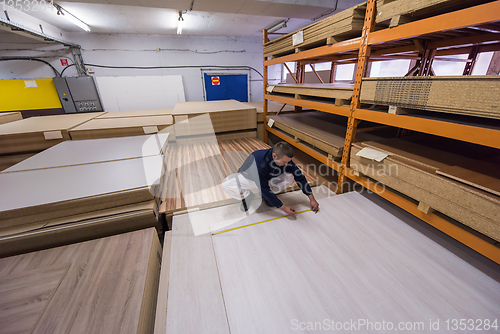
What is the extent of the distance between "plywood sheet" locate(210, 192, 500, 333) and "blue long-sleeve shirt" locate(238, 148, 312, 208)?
10.7 inches

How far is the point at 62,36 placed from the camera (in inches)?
224

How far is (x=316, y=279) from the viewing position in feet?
4.27

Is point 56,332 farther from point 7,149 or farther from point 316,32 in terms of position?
point 7,149

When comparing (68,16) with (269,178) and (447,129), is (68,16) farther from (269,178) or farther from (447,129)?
(447,129)

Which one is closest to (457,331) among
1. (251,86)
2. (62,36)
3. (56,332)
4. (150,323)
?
(150,323)

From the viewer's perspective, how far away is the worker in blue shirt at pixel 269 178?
1.82 meters

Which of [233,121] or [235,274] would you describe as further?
[233,121]

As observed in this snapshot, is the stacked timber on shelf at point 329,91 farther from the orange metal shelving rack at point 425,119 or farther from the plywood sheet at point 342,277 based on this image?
the plywood sheet at point 342,277

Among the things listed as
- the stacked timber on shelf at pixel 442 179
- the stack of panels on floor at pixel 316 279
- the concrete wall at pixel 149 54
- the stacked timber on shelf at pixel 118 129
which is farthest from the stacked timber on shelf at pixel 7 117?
the stacked timber on shelf at pixel 442 179

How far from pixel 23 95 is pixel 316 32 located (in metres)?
8.19

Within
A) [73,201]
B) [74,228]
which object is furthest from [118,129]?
[74,228]

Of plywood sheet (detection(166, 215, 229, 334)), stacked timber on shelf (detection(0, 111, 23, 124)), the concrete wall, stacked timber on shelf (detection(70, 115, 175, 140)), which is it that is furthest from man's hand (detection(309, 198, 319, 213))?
the concrete wall

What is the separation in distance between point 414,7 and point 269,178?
1.68 m

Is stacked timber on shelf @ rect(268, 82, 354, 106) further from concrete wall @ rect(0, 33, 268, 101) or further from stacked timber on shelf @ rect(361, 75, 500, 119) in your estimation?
concrete wall @ rect(0, 33, 268, 101)
